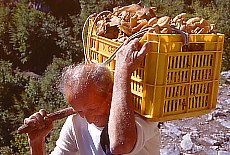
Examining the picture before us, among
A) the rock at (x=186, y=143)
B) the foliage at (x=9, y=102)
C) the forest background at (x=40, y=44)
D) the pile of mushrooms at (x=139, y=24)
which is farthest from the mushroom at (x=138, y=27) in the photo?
the foliage at (x=9, y=102)

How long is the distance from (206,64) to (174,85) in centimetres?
11

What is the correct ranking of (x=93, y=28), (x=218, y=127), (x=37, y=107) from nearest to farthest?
(x=93, y=28), (x=218, y=127), (x=37, y=107)

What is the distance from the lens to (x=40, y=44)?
7.94 m

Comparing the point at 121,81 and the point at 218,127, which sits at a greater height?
the point at 121,81

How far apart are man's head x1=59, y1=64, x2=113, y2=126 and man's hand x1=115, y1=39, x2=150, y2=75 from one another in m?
0.07

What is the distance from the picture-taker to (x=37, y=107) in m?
6.26

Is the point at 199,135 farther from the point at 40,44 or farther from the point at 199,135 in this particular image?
the point at 40,44

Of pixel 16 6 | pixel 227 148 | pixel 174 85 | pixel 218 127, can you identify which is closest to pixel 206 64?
pixel 174 85

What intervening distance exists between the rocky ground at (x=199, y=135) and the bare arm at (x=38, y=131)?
4.70 ft

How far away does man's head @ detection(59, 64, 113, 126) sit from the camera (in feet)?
3.25

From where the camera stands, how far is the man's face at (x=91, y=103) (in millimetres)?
990

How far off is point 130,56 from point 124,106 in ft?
0.34

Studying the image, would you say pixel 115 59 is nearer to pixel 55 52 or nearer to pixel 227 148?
pixel 227 148

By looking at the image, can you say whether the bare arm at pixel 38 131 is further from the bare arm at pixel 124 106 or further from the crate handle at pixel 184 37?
the crate handle at pixel 184 37
